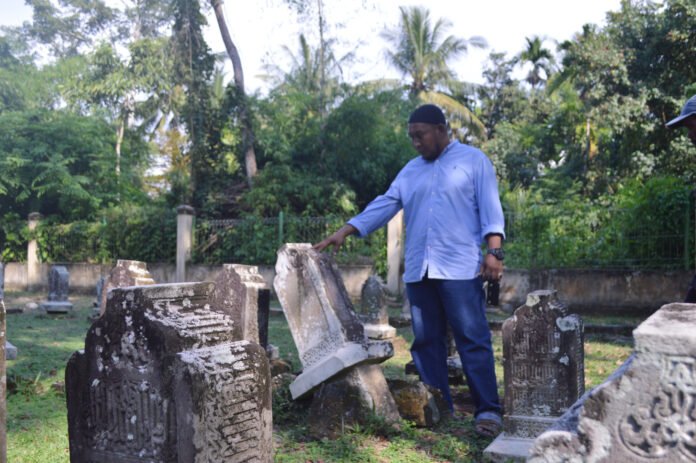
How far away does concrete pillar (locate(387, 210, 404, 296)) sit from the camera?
14.1 meters

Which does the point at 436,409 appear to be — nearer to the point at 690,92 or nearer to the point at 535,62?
the point at 690,92

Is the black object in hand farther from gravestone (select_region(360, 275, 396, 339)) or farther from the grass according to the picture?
gravestone (select_region(360, 275, 396, 339))

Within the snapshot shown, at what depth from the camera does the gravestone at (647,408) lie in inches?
50.0

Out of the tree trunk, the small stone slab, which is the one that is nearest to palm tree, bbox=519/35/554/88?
the tree trunk

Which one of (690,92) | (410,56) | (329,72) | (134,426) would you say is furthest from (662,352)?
(410,56)

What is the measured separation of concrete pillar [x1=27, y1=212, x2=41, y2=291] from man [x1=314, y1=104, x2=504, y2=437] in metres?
17.1

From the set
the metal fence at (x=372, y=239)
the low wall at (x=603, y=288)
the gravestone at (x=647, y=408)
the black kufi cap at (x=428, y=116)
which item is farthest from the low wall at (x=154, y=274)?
the gravestone at (x=647, y=408)

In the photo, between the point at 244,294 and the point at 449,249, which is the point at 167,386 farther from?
the point at 244,294

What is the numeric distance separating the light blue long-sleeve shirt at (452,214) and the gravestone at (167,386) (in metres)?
1.87

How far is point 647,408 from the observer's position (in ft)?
4.26

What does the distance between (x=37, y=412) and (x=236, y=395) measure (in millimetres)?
3057

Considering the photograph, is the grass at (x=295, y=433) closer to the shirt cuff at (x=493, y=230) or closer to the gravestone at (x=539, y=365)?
the gravestone at (x=539, y=365)

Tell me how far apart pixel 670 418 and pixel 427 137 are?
3101mm

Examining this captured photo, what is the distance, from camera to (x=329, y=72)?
68.1ft
